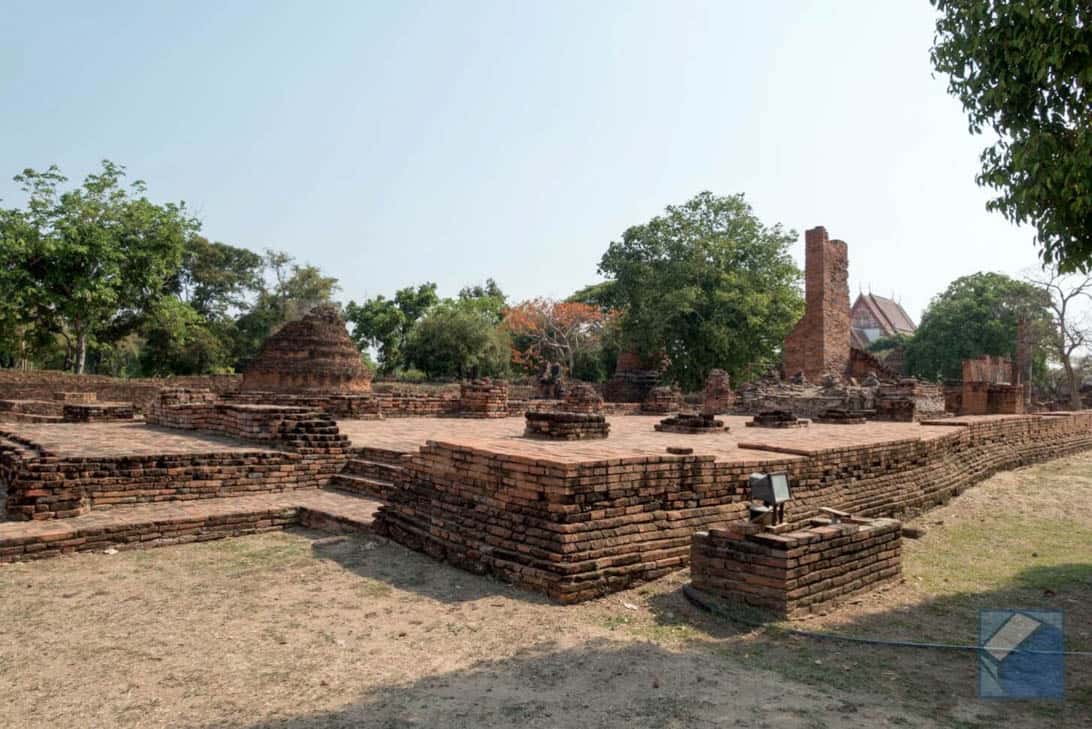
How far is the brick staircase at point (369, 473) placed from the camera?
7.16 m

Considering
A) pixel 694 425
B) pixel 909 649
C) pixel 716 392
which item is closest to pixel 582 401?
pixel 694 425

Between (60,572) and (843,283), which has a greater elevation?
(843,283)

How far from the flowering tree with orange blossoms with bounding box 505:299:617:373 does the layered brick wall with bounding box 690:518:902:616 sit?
28893 mm

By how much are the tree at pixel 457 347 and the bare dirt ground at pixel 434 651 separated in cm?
2640

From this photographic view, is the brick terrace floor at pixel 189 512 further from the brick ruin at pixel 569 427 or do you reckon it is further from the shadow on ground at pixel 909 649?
the shadow on ground at pixel 909 649

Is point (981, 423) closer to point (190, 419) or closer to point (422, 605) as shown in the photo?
point (422, 605)

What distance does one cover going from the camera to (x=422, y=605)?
4.30 metres

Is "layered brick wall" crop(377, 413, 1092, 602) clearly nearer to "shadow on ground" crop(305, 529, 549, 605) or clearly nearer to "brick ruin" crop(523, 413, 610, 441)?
"shadow on ground" crop(305, 529, 549, 605)

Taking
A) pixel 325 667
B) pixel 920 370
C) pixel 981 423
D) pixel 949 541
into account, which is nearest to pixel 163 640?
pixel 325 667

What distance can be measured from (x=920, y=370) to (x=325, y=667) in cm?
4137

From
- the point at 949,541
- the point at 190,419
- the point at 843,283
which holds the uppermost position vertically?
the point at 843,283

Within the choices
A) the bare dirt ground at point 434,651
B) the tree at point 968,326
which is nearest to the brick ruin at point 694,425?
the bare dirt ground at point 434,651

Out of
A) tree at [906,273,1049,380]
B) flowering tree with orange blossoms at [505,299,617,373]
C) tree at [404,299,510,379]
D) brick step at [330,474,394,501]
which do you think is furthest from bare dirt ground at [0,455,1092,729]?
tree at [906,273,1049,380]

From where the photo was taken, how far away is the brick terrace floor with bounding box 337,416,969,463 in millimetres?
5426
